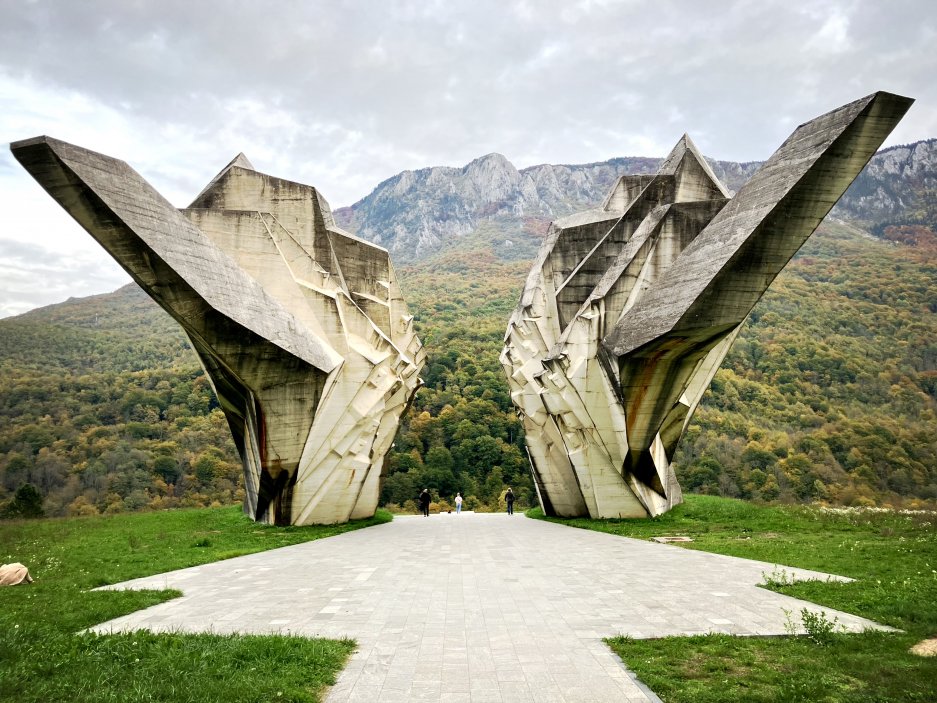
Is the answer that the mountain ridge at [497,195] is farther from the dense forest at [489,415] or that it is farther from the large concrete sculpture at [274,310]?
the large concrete sculpture at [274,310]

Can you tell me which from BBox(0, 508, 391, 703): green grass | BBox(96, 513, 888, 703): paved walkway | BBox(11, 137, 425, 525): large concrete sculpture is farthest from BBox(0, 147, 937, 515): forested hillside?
BBox(96, 513, 888, 703): paved walkway

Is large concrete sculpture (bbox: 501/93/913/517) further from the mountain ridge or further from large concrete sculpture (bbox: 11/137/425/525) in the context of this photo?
the mountain ridge

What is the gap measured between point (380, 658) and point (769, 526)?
515 inches

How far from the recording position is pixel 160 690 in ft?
14.0

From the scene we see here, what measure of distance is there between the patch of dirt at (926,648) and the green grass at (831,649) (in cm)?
7

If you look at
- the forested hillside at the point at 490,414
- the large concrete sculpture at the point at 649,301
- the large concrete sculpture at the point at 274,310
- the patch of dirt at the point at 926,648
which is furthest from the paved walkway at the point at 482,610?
the forested hillside at the point at 490,414

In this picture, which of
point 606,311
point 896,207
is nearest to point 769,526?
point 606,311

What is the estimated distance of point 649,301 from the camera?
15188 mm

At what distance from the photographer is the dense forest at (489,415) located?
122 ft

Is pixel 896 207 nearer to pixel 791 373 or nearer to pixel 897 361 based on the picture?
pixel 897 361

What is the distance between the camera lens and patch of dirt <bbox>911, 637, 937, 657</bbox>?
16.8 ft

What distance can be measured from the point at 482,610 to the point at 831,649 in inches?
141

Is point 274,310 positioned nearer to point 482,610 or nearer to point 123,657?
point 482,610

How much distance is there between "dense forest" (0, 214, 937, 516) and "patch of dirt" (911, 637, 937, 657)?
67.0 feet
